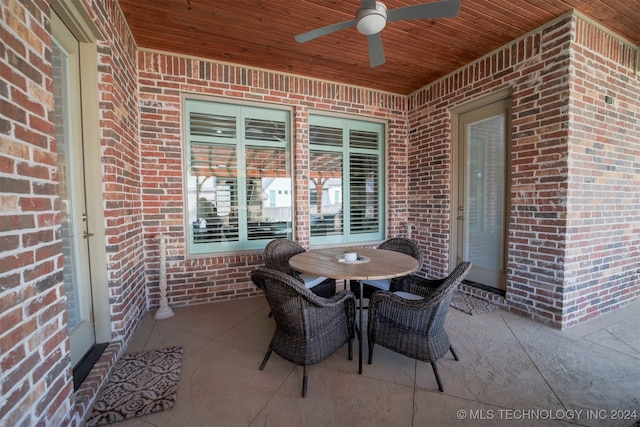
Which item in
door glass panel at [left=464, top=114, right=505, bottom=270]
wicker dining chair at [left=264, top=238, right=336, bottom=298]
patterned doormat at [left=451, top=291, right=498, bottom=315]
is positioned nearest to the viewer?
wicker dining chair at [left=264, top=238, right=336, bottom=298]

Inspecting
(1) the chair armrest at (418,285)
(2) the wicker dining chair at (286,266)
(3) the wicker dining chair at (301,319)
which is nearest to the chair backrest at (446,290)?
(1) the chair armrest at (418,285)

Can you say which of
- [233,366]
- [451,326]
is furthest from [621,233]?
[233,366]

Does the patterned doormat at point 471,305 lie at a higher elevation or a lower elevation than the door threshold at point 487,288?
lower

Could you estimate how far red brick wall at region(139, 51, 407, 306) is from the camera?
3.11 meters

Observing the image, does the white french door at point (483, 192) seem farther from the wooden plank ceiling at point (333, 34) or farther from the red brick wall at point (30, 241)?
the red brick wall at point (30, 241)

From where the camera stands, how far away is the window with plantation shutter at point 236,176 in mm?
3359

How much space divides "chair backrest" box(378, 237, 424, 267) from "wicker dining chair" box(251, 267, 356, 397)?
1.14m

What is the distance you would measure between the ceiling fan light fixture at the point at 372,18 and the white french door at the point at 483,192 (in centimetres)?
218

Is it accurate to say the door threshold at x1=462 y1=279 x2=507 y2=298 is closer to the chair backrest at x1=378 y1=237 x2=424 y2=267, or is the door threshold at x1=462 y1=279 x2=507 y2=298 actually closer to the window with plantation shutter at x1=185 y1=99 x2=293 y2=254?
the chair backrest at x1=378 y1=237 x2=424 y2=267

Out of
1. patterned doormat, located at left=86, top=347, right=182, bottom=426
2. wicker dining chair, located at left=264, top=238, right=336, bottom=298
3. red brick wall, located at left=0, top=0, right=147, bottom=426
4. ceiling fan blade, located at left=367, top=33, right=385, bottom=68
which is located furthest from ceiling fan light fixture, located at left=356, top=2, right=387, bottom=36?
patterned doormat, located at left=86, top=347, right=182, bottom=426

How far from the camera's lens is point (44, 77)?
4.05ft

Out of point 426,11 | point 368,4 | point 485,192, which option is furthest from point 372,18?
point 485,192

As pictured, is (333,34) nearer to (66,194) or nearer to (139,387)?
(66,194)

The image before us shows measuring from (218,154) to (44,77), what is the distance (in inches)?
86.9
